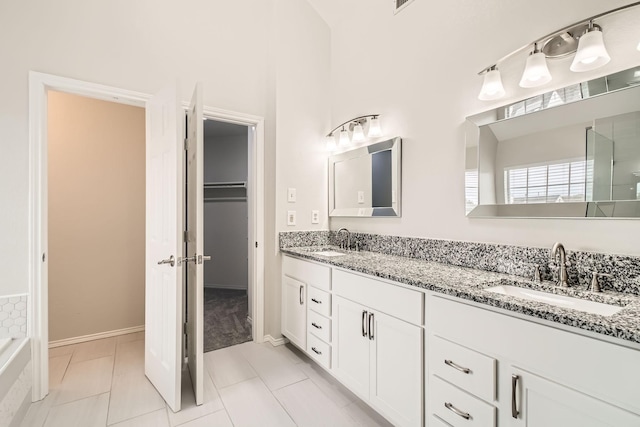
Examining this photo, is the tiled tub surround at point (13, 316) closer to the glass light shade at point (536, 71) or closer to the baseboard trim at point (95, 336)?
the baseboard trim at point (95, 336)

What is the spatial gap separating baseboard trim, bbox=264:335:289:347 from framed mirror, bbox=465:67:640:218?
1900 millimetres

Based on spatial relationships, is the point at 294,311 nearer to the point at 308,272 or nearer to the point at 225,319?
the point at 308,272

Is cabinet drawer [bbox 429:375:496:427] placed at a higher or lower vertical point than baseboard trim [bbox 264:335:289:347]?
higher

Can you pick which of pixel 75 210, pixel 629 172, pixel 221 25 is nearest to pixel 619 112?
pixel 629 172

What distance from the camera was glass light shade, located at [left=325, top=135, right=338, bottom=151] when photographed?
8.93ft

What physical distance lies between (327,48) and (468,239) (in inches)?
88.4

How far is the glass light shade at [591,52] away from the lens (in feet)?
3.90

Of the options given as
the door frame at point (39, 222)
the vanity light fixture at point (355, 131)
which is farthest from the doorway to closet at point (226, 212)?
the door frame at point (39, 222)

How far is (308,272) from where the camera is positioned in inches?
86.6

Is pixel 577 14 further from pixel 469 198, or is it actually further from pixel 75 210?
pixel 75 210

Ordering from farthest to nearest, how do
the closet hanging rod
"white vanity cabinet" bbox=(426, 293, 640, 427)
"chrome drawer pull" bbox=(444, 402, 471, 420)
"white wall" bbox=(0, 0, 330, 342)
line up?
the closet hanging rod < "white wall" bbox=(0, 0, 330, 342) < "chrome drawer pull" bbox=(444, 402, 471, 420) < "white vanity cabinet" bbox=(426, 293, 640, 427)

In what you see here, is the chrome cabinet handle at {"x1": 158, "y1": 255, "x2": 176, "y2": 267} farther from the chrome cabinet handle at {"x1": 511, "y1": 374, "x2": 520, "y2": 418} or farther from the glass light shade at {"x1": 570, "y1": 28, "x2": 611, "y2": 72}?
the glass light shade at {"x1": 570, "y1": 28, "x2": 611, "y2": 72}

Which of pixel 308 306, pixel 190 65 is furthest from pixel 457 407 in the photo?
pixel 190 65

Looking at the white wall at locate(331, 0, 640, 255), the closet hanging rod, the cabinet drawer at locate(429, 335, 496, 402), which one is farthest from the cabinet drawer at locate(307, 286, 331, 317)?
the closet hanging rod
